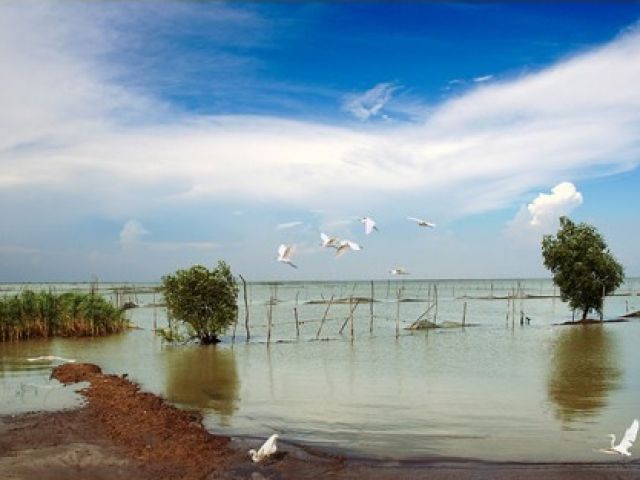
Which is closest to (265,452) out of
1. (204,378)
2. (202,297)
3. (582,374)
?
(204,378)

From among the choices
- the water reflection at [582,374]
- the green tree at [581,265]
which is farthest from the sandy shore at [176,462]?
the green tree at [581,265]

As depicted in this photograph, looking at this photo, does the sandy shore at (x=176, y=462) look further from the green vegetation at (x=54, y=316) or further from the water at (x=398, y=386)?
the green vegetation at (x=54, y=316)

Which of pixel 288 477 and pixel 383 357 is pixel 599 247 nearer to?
pixel 383 357

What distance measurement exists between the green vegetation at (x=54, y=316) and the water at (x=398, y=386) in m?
1.05

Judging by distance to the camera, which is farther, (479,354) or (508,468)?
(479,354)

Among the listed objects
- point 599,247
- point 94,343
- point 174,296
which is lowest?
point 94,343

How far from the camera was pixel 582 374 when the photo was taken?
16.0 meters

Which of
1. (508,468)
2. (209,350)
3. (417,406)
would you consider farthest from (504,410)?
(209,350)

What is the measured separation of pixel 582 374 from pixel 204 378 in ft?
Result: 31.5

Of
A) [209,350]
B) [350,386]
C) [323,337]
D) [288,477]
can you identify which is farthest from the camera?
[323,337]

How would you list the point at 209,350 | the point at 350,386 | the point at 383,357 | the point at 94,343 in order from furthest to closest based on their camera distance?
the point at 94,343
the point at 209,350
the point at 383,357
the point at 350,386

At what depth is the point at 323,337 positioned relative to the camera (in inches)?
1073

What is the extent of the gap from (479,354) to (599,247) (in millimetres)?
13168

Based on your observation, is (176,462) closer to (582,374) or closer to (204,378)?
(204,378)
